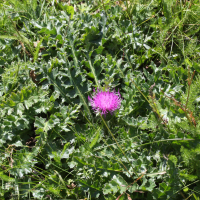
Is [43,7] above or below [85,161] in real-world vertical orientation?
above

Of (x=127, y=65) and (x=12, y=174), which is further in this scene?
(x=127, y=65)

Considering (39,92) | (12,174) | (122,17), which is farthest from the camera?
(122,17)

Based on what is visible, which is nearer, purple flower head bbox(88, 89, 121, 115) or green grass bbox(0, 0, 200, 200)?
green grass bbox(0, 0, 200, 200)

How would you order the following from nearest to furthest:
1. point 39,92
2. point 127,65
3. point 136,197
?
point 136,197
point 39,92
point 127,65

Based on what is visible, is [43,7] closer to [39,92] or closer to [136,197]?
[39,92]

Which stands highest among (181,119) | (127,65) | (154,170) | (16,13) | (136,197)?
(16,13)

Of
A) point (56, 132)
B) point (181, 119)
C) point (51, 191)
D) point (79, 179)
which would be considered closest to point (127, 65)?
point (181, 119)

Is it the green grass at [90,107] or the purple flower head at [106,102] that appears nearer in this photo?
the green grass at [90,107]
